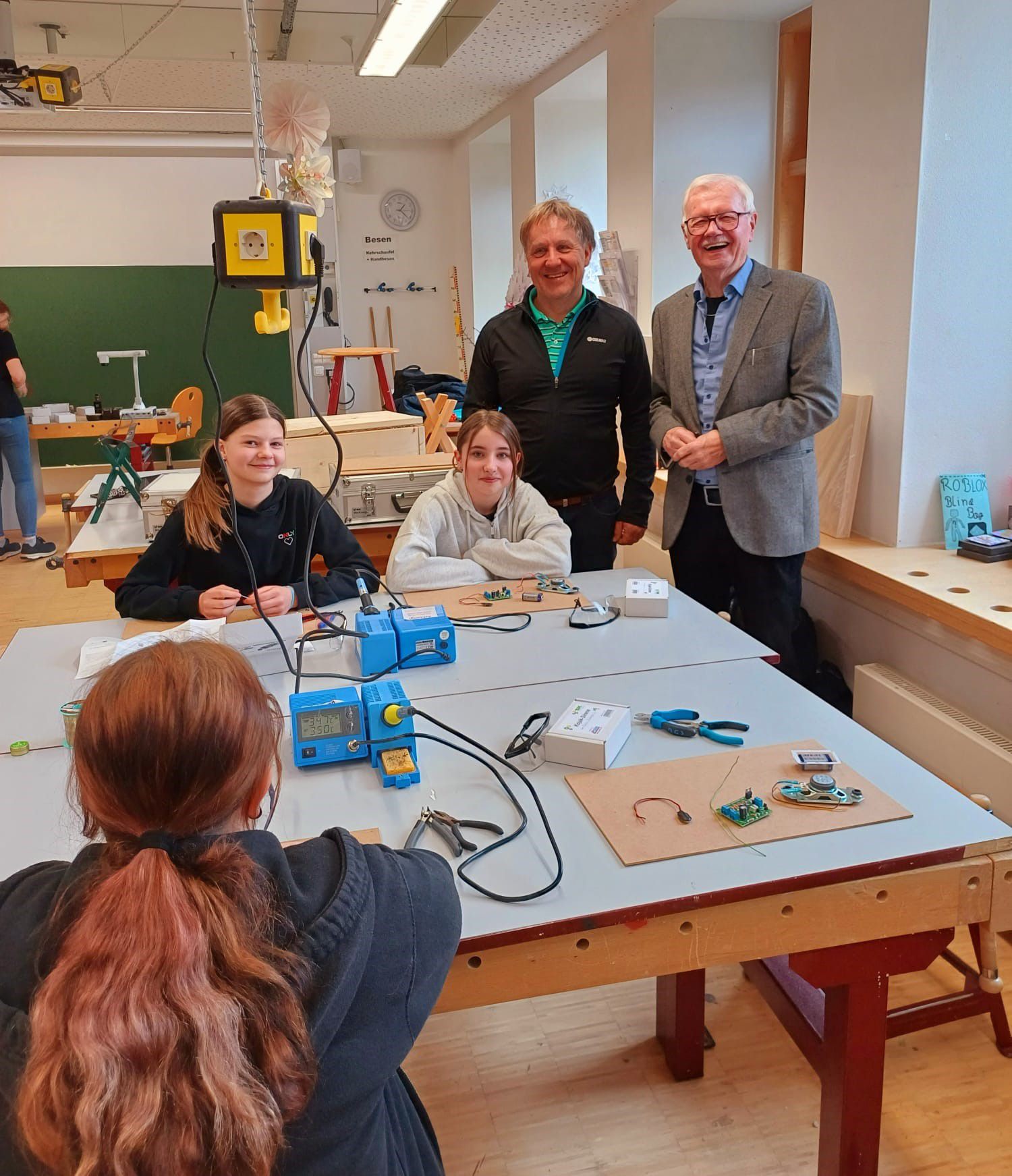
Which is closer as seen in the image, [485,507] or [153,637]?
[153,637]

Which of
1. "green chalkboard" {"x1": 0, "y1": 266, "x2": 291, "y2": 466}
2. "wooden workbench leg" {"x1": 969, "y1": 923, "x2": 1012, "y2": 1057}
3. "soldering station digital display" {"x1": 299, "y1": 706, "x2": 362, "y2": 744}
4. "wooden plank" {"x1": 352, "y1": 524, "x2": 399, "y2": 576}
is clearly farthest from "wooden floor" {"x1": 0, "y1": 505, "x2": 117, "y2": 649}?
"wooden workbench leg" {"x1": 969, "y1": 923, "x2": 1012, "y2": 1057}

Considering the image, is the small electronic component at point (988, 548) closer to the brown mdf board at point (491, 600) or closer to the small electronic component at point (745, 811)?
the brown mdf board at point (491, 600)

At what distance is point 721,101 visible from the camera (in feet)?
12.9

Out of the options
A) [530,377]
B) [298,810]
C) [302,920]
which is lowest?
[298,810]

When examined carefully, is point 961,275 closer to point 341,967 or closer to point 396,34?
point 341,967

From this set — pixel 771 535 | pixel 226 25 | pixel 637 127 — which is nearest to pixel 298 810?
pixel 771 535

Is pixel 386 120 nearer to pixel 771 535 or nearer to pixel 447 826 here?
pixel 771 535

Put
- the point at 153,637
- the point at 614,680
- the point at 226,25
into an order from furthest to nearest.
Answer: the point at 226,25, the point at 153,637, the point at 614,680

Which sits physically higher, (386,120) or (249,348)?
(386,120)

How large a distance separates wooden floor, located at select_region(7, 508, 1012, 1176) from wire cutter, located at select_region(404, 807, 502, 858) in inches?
27.2

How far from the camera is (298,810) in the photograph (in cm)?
131

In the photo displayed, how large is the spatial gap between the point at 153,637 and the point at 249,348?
621 cm

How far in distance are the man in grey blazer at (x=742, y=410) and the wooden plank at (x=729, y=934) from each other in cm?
135

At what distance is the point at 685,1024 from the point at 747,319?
158 cm
